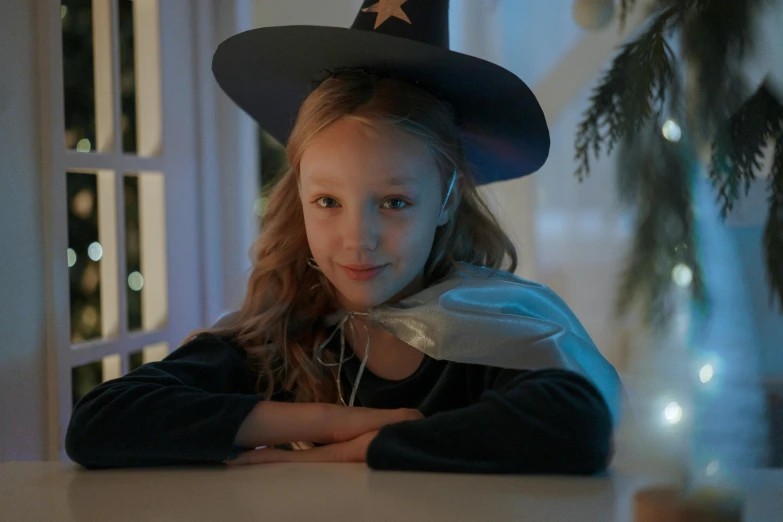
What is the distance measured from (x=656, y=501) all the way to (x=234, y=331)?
0.96 m

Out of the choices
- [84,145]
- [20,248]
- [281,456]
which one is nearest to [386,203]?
[281,456]

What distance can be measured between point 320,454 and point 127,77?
4.28ft

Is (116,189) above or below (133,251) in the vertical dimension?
above

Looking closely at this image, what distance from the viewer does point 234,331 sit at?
1.24m

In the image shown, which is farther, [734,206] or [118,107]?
[118,107]

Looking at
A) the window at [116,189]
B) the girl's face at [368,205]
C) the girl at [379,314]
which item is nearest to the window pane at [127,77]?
the window at [116,189]

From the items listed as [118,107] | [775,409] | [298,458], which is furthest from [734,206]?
[118,107]

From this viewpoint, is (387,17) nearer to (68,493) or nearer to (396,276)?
(396,276)

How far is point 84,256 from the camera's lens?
5.69ft

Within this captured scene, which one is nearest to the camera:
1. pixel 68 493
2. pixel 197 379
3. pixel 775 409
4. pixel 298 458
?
pixel 775 409

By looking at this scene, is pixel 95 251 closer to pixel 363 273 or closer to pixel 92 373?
pixel 92 373

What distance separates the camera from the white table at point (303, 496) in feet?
2.19

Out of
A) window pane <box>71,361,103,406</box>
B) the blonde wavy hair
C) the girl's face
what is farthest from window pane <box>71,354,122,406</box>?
the girl's face

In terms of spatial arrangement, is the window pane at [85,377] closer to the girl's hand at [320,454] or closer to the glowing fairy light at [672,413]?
the girl's hand at [320,454]
